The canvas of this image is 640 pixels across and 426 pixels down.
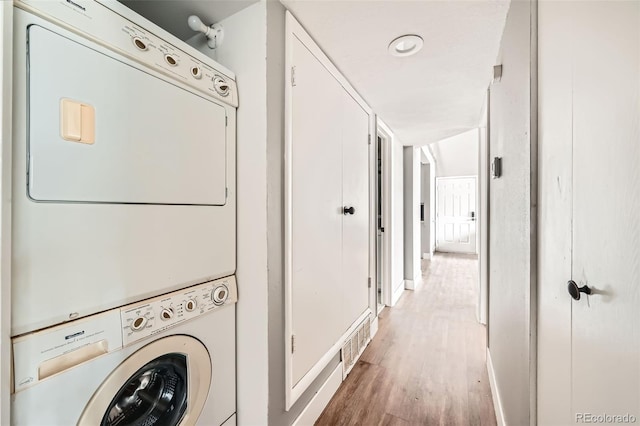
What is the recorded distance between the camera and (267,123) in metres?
1.14

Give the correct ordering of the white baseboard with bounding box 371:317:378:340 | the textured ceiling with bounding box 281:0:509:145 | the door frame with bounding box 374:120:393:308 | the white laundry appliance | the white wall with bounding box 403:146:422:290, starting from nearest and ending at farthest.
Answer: the white laundry appliance < the textured ceiling with bounding box 281:0:509:145 < the white baseboard with bounding box 371:317:378:340 < the door frame with bounding box 374:120:393:308 < the white wall with bounding box 403:146:422:290

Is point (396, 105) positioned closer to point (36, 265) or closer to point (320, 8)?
point (320, 8)

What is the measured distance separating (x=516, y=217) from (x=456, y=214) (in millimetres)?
6488

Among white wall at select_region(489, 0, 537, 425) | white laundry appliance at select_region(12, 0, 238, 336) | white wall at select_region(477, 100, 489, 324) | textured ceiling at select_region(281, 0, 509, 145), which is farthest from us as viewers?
white wall at select_region(477, 100, 489, 324)

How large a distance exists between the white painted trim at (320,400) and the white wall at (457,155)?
5.46 meters

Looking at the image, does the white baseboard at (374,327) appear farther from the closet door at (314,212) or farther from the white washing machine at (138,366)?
the white washing machine at (138,366)

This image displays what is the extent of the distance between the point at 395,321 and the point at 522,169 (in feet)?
7.47

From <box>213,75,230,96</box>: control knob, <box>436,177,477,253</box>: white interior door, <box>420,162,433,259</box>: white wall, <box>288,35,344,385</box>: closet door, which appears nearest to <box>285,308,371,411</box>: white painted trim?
<box>288,35,344,385</box>: closet door

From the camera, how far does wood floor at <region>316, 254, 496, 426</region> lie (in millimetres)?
1547

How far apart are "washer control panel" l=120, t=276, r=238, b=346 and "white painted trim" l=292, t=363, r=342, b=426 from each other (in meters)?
0.79

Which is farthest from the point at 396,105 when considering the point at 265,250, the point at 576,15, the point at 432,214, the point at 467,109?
the point at 432,214

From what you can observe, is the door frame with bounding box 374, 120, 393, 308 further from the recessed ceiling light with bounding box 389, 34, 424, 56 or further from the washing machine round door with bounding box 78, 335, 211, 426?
the washing machine round door with bounding box 78, 335, 211, 426

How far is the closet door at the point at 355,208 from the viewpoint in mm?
1919

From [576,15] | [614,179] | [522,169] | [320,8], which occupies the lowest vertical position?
[614,179]
